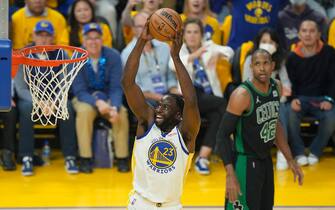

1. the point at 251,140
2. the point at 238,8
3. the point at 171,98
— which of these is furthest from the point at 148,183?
the point at 238,8

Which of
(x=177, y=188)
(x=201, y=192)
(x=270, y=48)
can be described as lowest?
(x=201, y=192)

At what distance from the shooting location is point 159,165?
5551 millimetres

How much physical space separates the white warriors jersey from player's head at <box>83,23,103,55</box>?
3644 millimetres

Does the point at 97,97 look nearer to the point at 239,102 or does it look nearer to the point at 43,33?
the point at 43,33

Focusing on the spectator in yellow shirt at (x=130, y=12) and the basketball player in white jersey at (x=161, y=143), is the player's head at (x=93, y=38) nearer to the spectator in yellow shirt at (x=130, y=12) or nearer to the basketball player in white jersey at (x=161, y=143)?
the spectator in yellow shirt at (x=130, y=12)

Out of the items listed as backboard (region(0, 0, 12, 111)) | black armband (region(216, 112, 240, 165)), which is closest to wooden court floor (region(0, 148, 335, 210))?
black armband (region(216, 112, 240, 165))

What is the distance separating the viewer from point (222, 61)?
9.72 meters

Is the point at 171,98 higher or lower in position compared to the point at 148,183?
higher

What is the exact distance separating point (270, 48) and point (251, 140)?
307 centimetres

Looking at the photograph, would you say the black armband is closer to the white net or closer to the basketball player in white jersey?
the basketball player in white jersey

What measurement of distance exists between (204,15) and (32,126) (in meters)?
2.70

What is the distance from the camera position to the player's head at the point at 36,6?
9633 millimetres

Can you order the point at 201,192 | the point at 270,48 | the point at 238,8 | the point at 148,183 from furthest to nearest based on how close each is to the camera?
the point at 238,8
the point at 270,48
the point at 201,192
the point at 148,183

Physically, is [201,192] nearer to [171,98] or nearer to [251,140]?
[251,140]
